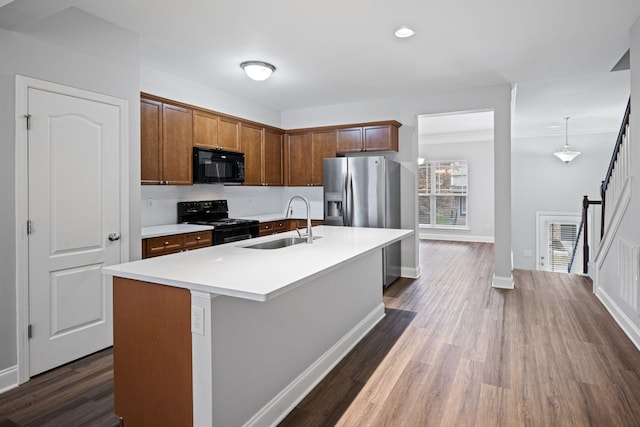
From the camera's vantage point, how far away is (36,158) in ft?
8.16

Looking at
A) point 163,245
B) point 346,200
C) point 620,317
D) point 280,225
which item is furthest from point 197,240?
point 620,317

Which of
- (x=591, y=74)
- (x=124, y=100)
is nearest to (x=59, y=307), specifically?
(x=124, y=100)

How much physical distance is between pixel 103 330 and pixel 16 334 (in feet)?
1.93

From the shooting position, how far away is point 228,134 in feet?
15.6

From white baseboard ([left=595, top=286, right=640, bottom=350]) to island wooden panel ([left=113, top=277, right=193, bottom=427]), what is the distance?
Result: 10.8 ft

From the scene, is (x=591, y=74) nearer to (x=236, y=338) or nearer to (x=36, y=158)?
(x=236, y=338)

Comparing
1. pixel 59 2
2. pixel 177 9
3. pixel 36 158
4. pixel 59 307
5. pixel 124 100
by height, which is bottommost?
pixel 59 307

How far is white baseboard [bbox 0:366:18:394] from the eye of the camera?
7.72 ft

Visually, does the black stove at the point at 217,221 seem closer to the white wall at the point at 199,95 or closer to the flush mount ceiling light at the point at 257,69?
the white wall at the point at 199,95

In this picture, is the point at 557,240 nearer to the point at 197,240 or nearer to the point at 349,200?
the point at 349,200

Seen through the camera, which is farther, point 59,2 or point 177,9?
point 177,9

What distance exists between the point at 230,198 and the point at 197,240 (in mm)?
1412

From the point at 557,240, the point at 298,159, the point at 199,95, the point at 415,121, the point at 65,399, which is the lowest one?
the point at 65,399

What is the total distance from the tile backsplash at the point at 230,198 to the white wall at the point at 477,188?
4653 mm
